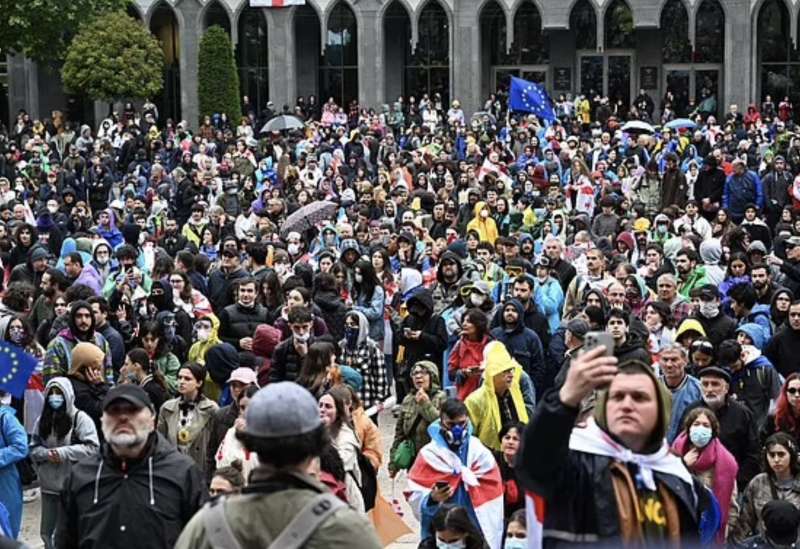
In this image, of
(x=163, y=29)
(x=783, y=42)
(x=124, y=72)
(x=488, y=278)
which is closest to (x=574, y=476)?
(x=488, y=278)

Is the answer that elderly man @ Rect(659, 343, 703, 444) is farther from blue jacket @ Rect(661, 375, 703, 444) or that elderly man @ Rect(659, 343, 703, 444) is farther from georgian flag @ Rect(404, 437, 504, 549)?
georgian flag @ Rect(404, 437, 504, 549)

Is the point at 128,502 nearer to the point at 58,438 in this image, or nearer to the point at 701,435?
the point at 58,438

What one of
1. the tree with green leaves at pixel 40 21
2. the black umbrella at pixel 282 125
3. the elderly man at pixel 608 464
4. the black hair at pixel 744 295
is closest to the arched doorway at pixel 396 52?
the tree with green leaves at pixel 40 21

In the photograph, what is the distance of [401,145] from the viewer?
33.7 metres

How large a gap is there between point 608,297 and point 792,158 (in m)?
13.4

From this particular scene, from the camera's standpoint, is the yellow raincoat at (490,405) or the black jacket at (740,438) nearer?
the black jacket at (740,438)

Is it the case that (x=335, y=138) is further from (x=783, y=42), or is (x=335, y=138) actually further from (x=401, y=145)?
(x=783, y=42)

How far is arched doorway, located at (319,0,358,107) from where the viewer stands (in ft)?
155

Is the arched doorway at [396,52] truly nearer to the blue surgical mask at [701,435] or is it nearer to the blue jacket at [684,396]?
the blue jacket at [684,396]

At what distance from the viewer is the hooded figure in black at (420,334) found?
43.7 ft

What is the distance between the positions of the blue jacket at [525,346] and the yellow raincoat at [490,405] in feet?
6.46

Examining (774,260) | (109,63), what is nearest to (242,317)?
(774,260)

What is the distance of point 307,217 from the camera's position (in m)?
19.6

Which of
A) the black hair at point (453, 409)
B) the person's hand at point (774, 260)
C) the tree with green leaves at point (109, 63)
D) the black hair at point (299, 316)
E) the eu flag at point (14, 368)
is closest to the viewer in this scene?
the black hair at point (453, 409)
